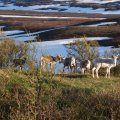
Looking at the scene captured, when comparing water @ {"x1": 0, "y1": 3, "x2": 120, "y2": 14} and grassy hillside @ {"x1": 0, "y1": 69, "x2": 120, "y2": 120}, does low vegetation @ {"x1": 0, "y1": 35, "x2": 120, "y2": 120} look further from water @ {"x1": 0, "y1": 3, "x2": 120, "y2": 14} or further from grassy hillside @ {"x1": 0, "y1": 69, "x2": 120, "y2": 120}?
water @ {"x1": 0, "y1": 3, "x2": 120, "y2": 14}

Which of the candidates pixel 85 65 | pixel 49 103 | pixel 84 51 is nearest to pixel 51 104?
pixel 49 103

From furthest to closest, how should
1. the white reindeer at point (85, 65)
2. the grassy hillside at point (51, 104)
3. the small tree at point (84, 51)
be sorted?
the small tree at point (84, 51) < the white reindeer at point (85, 65) < the grassy hillside at point (51, 104)

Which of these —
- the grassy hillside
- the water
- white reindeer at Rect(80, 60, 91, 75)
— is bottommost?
the water

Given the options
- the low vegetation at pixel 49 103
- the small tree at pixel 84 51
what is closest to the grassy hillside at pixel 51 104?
the low vegetation at pixel 49 103

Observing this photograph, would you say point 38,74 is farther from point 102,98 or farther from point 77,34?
point 77,34

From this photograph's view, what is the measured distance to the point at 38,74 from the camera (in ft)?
33.7

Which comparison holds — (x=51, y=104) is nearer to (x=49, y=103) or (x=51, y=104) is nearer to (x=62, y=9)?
(x=49, y=103)

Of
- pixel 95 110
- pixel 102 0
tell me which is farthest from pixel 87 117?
pixel 102 0

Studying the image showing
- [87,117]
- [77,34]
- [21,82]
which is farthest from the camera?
[77,34]

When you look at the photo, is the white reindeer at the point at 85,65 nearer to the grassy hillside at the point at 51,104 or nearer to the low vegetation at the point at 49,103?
the low vegetation at the point at 49,103

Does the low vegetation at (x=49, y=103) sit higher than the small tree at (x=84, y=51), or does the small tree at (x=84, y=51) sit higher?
the low vegetation at (x=49, y=103)

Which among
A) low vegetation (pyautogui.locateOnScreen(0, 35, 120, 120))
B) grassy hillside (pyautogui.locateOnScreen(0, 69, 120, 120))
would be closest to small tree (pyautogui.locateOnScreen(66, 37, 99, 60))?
low vegetation (pyautogui.locateOnScreen(0, 35, 120, 120))

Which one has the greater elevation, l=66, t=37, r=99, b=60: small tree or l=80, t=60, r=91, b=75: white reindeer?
l=80, t=60, r=91, b=75: white reindeer

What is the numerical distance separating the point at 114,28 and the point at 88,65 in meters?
61.6
